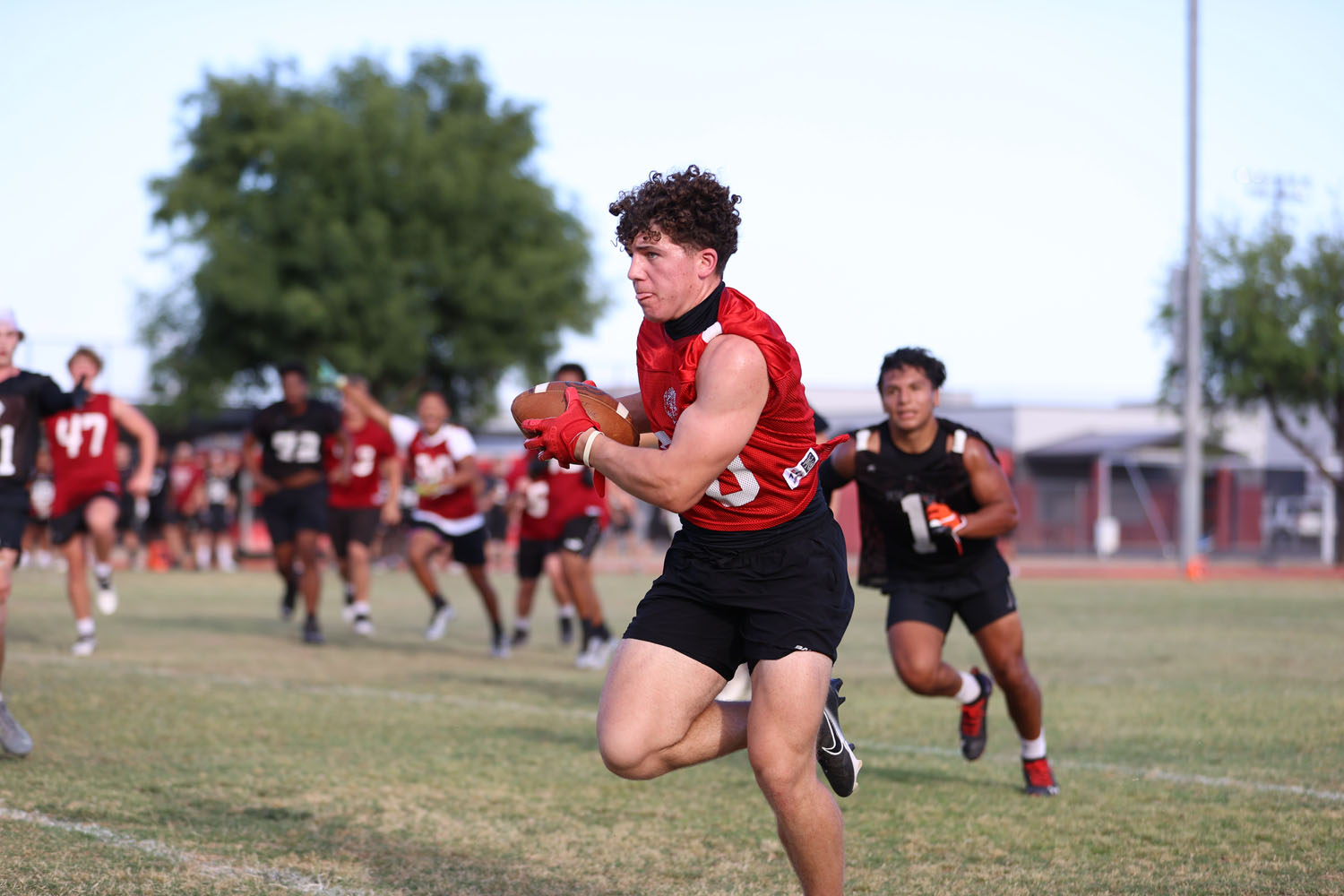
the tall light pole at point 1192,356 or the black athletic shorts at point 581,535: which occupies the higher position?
the tall light pole at point 1192,356

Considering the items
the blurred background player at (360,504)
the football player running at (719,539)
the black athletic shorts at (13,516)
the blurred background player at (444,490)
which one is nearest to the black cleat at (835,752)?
the football player running at (719,539)

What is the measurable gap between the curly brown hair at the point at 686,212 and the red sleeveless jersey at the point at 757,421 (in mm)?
177

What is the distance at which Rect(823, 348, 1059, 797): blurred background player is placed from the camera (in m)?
6.59

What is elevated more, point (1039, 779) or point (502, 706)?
point (1039, 779)

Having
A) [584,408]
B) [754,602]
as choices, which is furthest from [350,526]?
[754,602]

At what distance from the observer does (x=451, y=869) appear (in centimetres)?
512

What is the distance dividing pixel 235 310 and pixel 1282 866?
3219 centimetres

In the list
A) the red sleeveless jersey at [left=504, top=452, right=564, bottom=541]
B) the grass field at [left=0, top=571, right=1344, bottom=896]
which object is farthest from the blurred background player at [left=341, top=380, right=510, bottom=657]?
the grass field at [left=0, top=571, right=1344, bottom=896]

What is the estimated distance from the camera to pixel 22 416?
24.5 feet

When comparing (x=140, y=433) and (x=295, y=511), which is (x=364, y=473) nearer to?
(x=295, y=511)

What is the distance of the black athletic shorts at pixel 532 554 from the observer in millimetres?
12922

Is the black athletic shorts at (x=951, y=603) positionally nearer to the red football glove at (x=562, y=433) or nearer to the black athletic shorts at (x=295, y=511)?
the red football glove at (x=562, y=433)

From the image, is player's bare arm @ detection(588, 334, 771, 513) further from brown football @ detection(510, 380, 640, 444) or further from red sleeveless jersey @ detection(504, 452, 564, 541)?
red sleeveless jersey @ detection(504, 452, 564, 541)

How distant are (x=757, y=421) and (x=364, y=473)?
10755 mm
